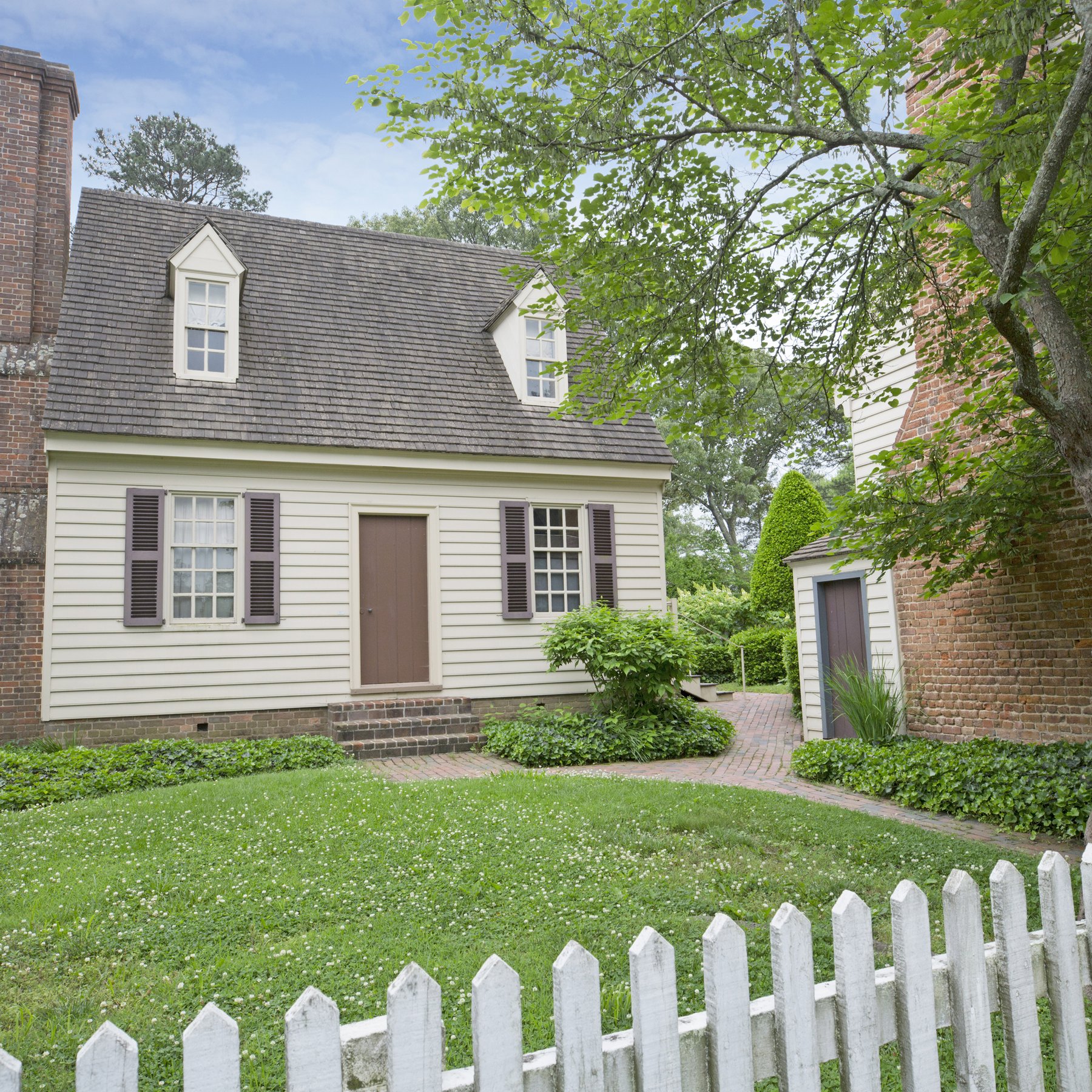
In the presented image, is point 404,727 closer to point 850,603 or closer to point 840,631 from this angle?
point 840,631

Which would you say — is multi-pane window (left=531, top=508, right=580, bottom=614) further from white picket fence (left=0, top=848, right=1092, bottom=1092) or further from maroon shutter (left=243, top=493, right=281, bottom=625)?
white picket fence (left=0, top=848, right=1092, bottom=1092)

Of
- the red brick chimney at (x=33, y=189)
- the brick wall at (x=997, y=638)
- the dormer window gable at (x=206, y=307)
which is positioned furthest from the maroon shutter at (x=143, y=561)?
the brick wall at (x=997, y=638)

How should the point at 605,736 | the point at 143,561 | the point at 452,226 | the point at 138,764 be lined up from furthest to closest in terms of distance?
the point at 452,226 → the point at 605,736 → the point at 143,561 → the point at 138,764

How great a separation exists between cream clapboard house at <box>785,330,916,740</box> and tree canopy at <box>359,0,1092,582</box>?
113 inches

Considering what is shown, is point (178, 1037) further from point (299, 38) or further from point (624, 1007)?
point (299, 38)

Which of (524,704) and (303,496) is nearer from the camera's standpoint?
(303,496)

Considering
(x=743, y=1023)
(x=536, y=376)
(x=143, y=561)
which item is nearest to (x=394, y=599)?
(x=143, y=561)

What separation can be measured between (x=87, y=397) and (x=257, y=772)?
17.4 ft

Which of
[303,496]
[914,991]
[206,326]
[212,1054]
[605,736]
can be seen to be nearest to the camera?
[212,1054]

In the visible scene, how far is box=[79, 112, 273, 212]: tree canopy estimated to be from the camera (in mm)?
27922

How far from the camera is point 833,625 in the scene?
37.2 feet

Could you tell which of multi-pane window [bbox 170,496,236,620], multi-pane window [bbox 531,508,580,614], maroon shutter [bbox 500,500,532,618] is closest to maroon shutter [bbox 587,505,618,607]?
multi-pane window [bbox 531,508,580,614]

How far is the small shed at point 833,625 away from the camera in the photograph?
33.2ft

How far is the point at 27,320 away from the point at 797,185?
10857mm
